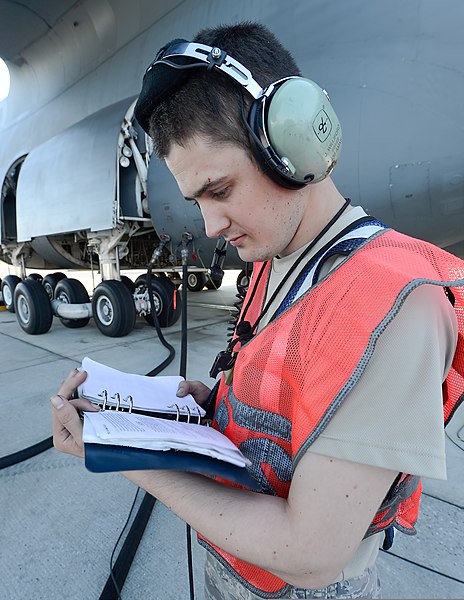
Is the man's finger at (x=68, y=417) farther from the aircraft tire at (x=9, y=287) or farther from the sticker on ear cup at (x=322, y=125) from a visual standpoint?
the aircraft tire at (x=9, y=287)

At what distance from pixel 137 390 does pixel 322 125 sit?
80 centimetres

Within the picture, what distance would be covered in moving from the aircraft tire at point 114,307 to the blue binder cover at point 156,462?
4.40m

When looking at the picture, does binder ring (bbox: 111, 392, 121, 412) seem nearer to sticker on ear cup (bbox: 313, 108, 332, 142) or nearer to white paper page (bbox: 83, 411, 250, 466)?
white paper page (bbox: 83, 411, 250, 466)

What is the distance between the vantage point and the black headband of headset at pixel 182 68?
0.68m

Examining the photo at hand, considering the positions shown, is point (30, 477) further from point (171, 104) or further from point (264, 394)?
point (171, 104)

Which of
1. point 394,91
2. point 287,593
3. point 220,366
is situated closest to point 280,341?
point 220,366

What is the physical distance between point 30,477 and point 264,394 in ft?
6.18

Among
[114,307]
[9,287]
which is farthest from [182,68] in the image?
[9,287]

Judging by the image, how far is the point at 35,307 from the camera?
5203 millimetres

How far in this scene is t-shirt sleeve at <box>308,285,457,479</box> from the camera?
48 centimetres

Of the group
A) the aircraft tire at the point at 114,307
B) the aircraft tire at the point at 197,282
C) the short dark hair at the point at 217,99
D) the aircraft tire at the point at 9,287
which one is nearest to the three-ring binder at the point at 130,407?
the short dark hair at the point at 217,99

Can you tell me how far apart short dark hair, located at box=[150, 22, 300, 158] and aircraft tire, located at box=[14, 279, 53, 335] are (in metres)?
5.13

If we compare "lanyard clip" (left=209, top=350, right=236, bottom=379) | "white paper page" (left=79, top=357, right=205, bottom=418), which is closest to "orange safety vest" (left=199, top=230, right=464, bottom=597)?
"lanyard clip" (left=209, top=350, right=236, bottom=379)

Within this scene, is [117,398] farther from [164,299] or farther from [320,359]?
[164,299]
